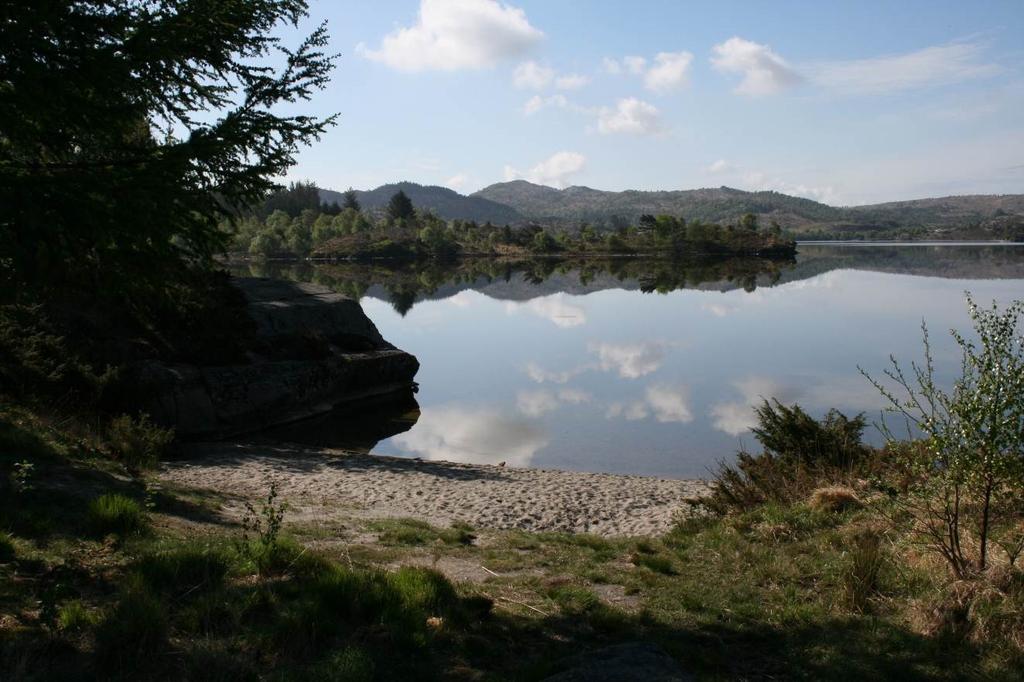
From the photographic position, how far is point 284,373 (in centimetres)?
2133

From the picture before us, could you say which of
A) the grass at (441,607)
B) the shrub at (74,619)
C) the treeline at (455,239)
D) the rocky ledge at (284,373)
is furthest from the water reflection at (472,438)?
the treeline at (455,239)

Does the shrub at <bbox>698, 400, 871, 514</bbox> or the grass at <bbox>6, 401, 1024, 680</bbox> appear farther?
the shrub at <bbox>698, 400, 871, 514</bbox>

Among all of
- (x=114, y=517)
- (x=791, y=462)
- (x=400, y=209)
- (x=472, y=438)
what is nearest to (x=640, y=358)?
(x=472, y=438)

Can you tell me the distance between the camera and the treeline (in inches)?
5468

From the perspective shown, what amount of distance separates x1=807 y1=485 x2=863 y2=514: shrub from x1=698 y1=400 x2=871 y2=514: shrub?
1.97ft

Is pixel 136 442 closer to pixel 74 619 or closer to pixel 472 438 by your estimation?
pixel 74 619

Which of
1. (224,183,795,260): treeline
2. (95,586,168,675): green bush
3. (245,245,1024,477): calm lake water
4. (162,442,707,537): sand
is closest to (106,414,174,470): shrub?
(162,442,707,537): sand

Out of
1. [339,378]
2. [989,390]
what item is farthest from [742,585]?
[339,378]

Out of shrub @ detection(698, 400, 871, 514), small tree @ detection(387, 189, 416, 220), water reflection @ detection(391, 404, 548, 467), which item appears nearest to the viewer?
shrub @ detection(698, 400, 871, 514)

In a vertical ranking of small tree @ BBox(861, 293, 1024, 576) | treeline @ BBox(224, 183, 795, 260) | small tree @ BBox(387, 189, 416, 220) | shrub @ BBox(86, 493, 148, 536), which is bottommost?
shrub @ BBox(86, 493, 148, 536)

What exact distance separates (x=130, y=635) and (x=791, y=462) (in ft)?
31.2

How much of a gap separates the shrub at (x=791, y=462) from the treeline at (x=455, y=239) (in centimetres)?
12571

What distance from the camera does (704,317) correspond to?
49.1m

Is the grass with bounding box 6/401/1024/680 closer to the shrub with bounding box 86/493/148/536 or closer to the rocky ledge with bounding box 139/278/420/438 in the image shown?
the shrub with bounding box 86/493/148/536
